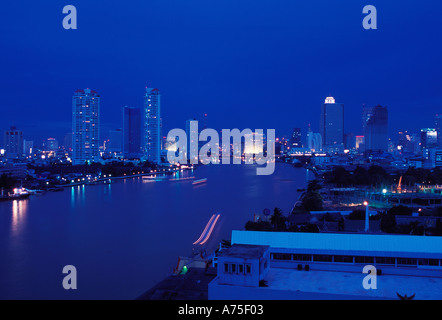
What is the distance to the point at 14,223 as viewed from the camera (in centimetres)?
575

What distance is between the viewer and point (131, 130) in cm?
3072

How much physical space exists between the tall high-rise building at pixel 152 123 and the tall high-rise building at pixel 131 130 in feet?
22.8

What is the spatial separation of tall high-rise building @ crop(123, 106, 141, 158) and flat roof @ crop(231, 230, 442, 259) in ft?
93.9

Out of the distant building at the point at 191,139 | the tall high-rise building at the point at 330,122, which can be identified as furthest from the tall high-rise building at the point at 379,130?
the distant building at the point at 191,139

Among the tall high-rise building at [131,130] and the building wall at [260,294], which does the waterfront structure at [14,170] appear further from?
the tall high-rise building at [131,130]

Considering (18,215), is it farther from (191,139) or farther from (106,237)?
(191,139)

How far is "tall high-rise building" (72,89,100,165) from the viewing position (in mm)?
19938

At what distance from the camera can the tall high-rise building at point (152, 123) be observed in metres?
23.3

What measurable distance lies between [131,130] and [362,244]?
29821mm
